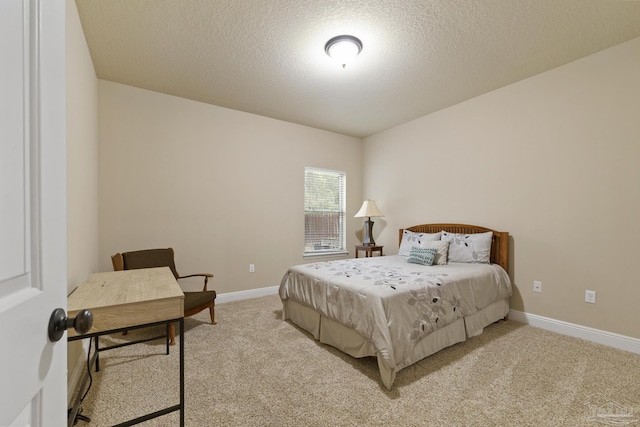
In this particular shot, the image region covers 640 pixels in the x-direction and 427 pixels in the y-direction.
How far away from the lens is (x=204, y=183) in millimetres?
3828

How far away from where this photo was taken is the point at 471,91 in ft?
11.5

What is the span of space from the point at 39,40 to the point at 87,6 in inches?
89.3

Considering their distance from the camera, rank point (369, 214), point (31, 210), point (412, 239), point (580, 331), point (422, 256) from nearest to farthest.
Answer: point (31, 210) < point (580, 331) < point (422, 256) < point (412, 239) < point (369, 214)

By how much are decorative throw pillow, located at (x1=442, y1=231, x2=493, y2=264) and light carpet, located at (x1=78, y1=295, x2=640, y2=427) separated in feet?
2.92

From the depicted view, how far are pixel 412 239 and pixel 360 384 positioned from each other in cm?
241

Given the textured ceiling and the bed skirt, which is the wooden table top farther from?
the textured ceiling

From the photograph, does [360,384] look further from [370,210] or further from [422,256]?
[370,210]

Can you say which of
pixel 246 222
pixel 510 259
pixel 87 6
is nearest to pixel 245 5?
pixel 87 6

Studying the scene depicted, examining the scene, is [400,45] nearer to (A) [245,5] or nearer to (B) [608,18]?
(A) [245,5]

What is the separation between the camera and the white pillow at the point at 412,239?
12.5 feet

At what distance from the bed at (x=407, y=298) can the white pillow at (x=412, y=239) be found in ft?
0.14

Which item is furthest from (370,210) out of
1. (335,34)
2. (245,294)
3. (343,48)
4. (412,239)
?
(335,34)

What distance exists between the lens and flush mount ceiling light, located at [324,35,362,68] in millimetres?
2441

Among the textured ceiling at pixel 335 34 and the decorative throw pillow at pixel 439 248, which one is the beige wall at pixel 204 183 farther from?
the decorative throw pillow at pixel 439 248
